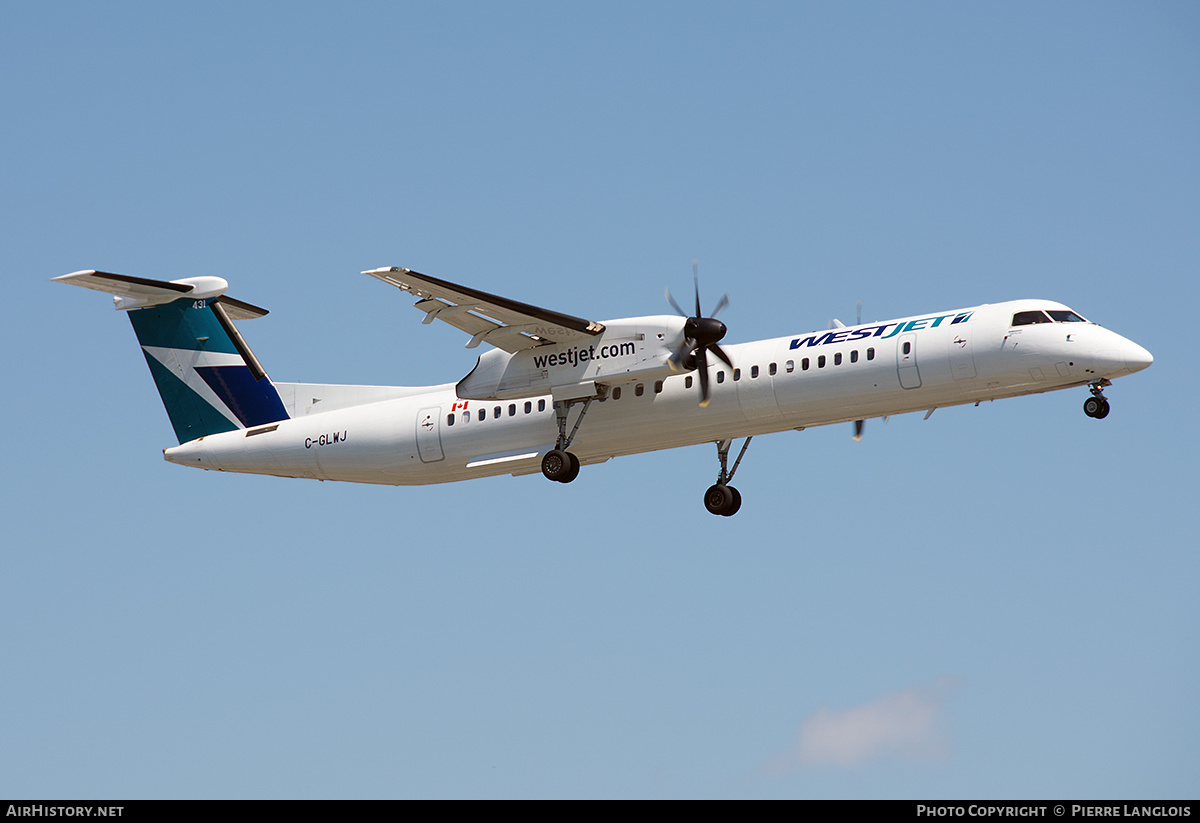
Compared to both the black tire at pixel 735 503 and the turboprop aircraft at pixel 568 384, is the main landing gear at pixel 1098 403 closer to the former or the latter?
the turboprop aircraft at pixel 568 384

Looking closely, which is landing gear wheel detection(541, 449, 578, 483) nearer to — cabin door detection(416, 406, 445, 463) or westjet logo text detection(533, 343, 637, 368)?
westjet logo text detection(533, 343, 637, 368)

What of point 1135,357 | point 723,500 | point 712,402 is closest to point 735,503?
point 723,500

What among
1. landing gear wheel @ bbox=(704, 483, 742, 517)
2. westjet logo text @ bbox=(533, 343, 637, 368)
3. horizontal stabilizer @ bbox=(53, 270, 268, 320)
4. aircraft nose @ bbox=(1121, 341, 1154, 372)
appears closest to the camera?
aircraft nose @ bbox=(1121, 341, 1154, 372)

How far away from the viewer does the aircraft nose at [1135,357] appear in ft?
70.5

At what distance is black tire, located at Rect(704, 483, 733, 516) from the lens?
27031 millimetres

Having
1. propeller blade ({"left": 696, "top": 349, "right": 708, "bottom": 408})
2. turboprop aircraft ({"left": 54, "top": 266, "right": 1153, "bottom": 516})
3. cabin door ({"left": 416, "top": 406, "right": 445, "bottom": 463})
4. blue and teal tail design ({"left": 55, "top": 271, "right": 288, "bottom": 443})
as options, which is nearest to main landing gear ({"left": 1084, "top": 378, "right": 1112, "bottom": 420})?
turboprop aircraft ({"left": 54, "top": 266, "right": 1153, "bottom": 516})

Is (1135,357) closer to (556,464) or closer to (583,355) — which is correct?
(583,355)

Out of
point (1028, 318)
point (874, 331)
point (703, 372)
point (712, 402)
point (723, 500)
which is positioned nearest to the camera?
point (1028, 318)

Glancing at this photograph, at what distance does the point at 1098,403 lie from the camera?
21.9 metres

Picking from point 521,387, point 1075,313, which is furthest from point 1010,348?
point 521,387

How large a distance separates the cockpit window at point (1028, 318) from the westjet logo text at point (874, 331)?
0.79 metres

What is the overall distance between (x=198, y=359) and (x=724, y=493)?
11.4 m

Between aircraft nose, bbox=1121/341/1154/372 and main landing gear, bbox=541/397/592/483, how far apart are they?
9137mm
